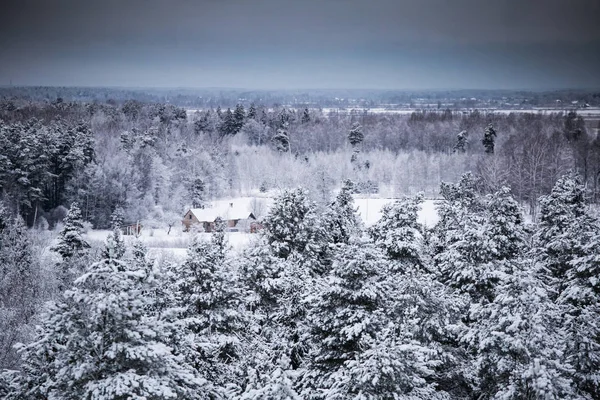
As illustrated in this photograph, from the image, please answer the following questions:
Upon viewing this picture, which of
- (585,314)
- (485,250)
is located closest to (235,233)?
(485,250)

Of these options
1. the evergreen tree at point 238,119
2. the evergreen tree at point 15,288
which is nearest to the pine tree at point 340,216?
the evergreen tree at point 15,288

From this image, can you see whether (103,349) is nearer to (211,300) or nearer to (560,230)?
(211,300)

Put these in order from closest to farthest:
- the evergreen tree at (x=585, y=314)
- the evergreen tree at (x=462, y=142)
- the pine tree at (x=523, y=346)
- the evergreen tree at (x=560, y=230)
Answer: the pine tree at (x=523, y=346)
the evergreen tree at (x=585, y=314)
the evergreen tree at (x=560, y=230)
the evergreen tree at (x=462, y=142)

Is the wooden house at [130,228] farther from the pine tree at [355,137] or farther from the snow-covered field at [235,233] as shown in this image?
the pine tree at [355,137]

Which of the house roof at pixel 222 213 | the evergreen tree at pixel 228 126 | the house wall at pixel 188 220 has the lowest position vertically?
the house wall at pixel 188 220

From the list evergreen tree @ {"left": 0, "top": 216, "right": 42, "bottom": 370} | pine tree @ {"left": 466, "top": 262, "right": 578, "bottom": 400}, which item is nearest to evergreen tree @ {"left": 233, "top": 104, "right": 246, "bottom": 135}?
evergreen tree @ {"left": 0, "top": 216, "right": 42, "bottom": 370}

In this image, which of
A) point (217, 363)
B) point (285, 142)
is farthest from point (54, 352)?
point (285, 142)

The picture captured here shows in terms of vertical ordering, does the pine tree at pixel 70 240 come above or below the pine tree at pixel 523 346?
below

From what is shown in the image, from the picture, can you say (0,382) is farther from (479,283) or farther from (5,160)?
(5,160)
